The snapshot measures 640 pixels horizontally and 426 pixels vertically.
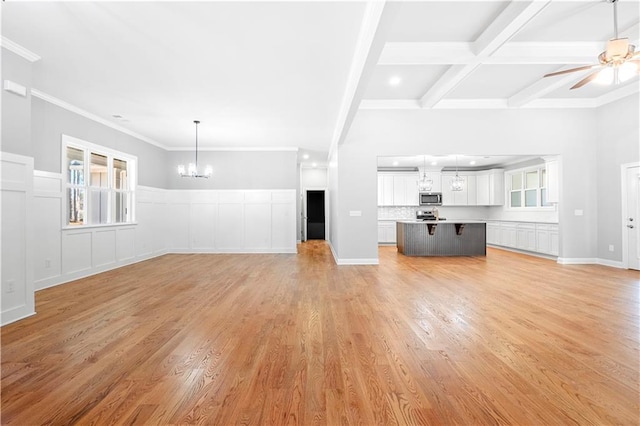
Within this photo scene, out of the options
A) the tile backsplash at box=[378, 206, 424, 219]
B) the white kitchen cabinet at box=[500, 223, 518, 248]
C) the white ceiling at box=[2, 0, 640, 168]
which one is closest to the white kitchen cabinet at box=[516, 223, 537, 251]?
the white kitchen cabinet at box=[500, 223, 518, 248]

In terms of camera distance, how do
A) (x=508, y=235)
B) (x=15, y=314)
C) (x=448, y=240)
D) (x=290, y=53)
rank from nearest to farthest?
(x=15, y=314), (x=290, y=53), (x=448, y=240), (x=508, y=235)

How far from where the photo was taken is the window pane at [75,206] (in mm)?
5031

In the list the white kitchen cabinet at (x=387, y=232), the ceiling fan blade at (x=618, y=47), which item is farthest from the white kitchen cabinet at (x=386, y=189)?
the ceiling fan blade at (x=618, y=47)

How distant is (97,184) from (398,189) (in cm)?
856

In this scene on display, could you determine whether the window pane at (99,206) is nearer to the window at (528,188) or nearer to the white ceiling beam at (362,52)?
the white ceiling beam at (362,52)

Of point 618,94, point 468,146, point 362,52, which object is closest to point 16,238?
point 362,52

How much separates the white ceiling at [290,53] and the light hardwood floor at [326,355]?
104 inches

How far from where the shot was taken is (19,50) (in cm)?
324

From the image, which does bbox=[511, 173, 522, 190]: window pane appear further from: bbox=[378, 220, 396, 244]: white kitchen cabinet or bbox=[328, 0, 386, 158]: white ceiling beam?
bbox=[328, 0, 386, 158]: white ceiling beam

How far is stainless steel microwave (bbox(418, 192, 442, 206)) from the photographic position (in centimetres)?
1052

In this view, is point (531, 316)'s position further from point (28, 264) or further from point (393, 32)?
point (28, 264)

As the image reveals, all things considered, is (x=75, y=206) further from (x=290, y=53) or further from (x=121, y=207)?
(x=290, y=53)

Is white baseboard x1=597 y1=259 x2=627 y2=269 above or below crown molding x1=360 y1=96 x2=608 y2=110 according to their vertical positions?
below

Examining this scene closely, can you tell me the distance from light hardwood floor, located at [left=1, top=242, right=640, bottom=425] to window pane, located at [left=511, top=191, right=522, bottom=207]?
5512 mm
